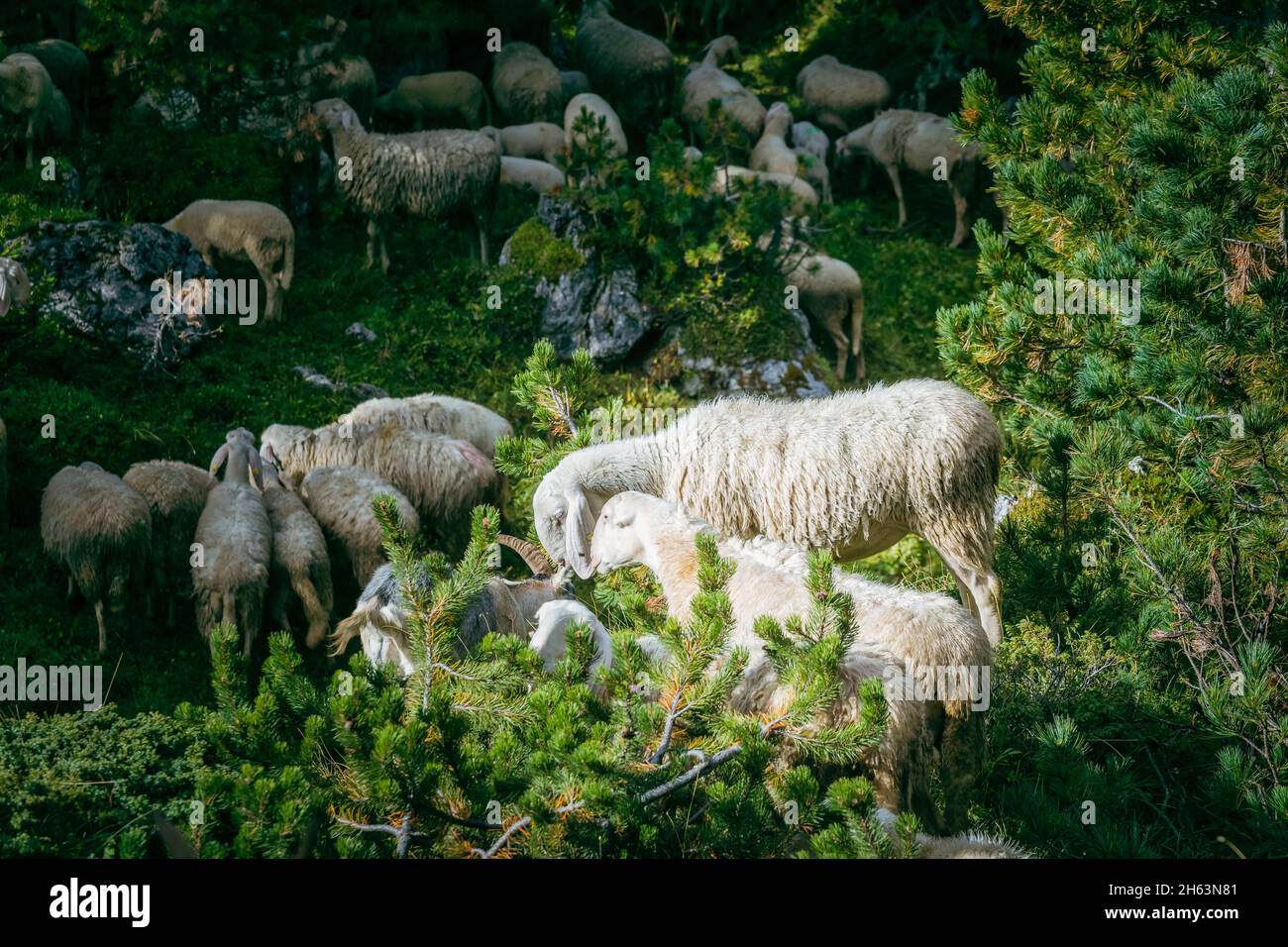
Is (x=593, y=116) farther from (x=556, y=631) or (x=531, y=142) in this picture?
(x=556, y=631)

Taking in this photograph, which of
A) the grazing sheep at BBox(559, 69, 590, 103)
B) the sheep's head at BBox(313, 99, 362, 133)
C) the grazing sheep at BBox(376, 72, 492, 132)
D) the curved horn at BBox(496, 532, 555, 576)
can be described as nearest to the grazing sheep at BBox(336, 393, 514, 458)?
the curved horn at BBox(496, 532, 555, 576)

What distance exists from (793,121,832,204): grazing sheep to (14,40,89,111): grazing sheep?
838 centimetres

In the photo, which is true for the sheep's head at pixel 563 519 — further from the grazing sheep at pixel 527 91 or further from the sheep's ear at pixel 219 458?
the grazing sheep at pixel 527 91

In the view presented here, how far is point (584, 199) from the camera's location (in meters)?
13.2

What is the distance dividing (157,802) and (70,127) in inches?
402

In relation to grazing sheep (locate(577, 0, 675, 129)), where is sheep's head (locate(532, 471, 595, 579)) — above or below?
below

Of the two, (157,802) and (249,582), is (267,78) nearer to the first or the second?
(249,582)

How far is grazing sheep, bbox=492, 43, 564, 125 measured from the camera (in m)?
16.6

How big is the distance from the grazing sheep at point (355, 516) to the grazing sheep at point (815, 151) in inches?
334

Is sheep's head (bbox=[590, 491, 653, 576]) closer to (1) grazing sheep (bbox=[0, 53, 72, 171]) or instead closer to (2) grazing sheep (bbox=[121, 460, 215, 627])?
(2) grazing sheep (bbox=[121, 460, 215, 627])

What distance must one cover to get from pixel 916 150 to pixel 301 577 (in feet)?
36.6
